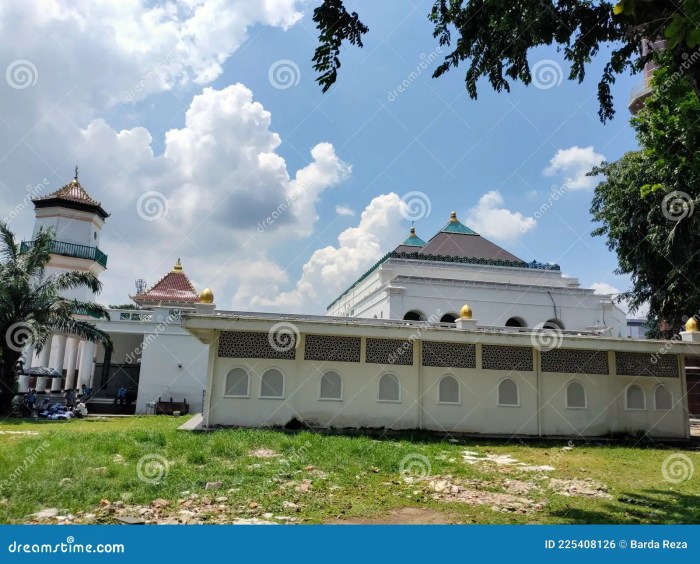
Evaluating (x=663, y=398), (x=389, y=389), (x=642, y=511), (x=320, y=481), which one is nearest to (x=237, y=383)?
(x=389, y=389)

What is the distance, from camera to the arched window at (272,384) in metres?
14.4

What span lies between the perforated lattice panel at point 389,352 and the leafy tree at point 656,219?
7181 millimetres

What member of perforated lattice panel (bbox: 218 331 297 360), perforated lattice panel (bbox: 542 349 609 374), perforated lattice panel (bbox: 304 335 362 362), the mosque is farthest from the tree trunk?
perforated lattice panel (bbox: 542 349 609 374)

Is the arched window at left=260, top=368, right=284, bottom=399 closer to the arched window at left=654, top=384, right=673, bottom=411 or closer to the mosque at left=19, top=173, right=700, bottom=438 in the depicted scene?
the mosque at left=19, top=173, right=700, bottom=438

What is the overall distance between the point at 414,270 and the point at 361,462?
17245mm

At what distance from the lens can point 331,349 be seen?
1480 centimetres

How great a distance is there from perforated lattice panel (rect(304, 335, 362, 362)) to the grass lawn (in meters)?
3.00

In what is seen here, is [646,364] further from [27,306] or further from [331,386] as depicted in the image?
[27,306]

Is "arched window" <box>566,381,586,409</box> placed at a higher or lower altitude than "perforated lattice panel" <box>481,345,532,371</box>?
lower

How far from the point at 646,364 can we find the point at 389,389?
8104 mm

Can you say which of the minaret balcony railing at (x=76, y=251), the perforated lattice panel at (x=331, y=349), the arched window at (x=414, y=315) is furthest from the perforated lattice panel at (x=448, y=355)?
the minaret balcony railing at (x=76, y=251)

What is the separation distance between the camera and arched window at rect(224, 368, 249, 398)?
14.3m

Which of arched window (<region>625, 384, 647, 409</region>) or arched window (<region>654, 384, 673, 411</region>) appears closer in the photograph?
arched window (<region>625, 384, 647, 409</region>)

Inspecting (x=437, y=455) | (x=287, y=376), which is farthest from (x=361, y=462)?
(x=287, y=376)
